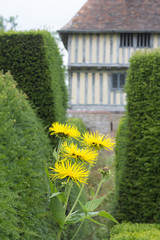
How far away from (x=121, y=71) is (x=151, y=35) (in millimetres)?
2370

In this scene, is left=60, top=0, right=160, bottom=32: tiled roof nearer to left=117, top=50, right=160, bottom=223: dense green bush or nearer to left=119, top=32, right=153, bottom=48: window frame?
left=119, top=32, right=153, bottom=48: window frame

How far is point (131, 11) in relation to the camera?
49.9 feet

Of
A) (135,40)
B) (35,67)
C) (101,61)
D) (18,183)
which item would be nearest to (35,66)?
(35,67)

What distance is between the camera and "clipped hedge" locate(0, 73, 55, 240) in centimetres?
236

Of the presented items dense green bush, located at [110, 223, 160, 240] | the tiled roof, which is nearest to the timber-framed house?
the tiled roof

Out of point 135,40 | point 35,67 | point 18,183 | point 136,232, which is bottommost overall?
point 136,232

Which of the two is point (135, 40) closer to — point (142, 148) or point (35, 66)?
point (35, 66)

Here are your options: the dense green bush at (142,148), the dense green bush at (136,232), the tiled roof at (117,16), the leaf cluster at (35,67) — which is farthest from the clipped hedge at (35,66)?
the tiled roof at (117,16)

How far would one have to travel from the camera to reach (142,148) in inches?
204

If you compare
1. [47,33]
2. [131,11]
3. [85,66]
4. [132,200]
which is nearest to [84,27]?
[85,66]

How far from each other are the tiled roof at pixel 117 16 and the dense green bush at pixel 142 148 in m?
8.98

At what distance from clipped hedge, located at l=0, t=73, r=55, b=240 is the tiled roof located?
10980mm

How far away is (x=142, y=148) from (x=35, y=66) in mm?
2556

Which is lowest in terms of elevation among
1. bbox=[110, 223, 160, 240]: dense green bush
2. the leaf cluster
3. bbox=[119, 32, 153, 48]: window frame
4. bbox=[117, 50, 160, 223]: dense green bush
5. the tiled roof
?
bbox=[110, 223, 160, 240]: dense green bush
